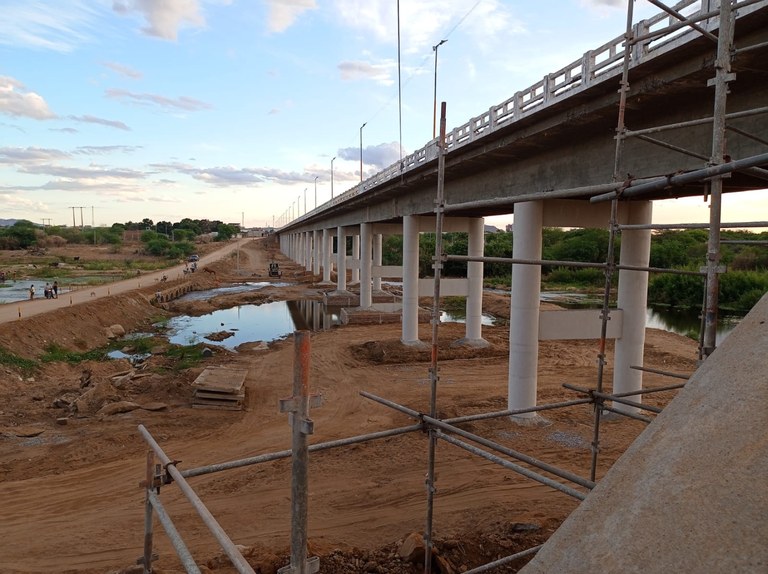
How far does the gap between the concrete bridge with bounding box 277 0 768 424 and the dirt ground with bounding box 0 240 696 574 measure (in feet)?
10.4

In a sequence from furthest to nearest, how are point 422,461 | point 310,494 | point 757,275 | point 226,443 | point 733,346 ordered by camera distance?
point 757,275, point 226,443, point 422,461, point 310,494, point 733,346

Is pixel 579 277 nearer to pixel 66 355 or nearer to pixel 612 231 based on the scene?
pixel 66 355

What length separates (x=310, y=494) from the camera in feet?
31.4

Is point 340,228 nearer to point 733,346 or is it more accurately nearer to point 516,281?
point 516,281

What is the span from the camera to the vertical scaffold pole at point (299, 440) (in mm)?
3846

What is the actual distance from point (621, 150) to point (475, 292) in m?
15.5

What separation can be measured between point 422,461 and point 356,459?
4.70 ft

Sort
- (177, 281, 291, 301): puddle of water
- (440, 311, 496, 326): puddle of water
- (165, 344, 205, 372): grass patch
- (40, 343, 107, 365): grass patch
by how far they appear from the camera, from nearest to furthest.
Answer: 1. (165, 344, 205, 372): grass patch
2. (40, 343, 107, 365): grass patch
3. (440, 311, 496, 326): puddle of water
4. (177, 281, 291, 301): puddle of water

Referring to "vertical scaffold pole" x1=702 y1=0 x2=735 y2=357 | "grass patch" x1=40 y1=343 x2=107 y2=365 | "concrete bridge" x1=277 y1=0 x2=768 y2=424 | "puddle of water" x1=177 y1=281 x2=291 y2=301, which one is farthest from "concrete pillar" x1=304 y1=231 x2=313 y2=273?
"vertical scaffold pole" x1=702 y1=0 x2=735 y2=357

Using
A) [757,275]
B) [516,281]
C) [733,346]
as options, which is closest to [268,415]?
[516,281]

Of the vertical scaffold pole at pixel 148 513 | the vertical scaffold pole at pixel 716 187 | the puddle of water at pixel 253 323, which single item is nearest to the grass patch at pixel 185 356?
the puddle of water at pixel 253 323

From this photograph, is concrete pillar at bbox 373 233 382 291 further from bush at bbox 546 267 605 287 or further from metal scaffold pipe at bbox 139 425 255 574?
metal scaffold pipe at bbox 139 425 255 574

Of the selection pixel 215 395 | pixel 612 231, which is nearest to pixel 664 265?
pixel 215 395

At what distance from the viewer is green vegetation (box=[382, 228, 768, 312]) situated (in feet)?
131
